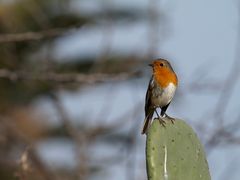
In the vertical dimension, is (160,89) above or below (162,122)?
above

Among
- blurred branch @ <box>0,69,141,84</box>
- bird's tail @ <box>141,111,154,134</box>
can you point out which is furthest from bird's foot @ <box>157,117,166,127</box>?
blurred branch @ <box>0,69,141,84</box>

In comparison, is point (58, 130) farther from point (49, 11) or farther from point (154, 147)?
point (154, 147)

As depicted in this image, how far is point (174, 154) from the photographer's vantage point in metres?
5.37

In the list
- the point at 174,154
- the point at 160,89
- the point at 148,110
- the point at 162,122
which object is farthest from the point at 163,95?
the point at 174,154

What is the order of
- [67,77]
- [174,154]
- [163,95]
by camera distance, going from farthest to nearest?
[67,77], [163,95], [174,154]

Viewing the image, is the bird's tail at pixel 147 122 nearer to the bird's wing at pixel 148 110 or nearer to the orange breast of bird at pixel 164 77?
the bird's wing at pixel 148 110

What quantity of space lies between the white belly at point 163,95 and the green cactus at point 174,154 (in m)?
0.70

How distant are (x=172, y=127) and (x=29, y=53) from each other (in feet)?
37.8

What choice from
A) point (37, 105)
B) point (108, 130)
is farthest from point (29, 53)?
point (108, 130)

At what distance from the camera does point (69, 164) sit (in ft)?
60.6

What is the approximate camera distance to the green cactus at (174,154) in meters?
5.23

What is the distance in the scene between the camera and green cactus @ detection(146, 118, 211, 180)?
5227 mm

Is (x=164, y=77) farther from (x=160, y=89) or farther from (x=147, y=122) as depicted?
(x=147, y=122)

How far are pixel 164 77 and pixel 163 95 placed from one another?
0.42ft
